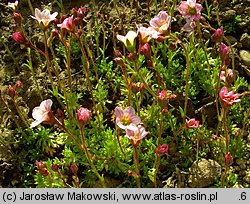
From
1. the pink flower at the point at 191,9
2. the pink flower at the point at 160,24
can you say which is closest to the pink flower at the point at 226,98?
the pink flower at the point at 160,24

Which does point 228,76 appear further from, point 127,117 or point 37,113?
point 37,113

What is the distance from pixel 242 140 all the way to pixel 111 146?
923 millimetres

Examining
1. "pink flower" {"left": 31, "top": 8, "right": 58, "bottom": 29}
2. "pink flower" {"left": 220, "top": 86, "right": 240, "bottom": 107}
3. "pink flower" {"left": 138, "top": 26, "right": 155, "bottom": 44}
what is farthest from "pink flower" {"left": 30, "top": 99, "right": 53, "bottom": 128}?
"pink flower" {"left": 220, "top": 86, "right": 240, "bottom": 107}

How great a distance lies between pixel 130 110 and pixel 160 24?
635mm

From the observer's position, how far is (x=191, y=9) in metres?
3.03

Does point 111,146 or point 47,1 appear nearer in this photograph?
point 111,146

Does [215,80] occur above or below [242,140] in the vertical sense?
above

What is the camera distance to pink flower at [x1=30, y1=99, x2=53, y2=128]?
2557mm

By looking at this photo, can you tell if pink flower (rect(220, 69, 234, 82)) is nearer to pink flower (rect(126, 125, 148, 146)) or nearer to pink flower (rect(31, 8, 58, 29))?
pink flower (rect(126, 125, 148, 146))

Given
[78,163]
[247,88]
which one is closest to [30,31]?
[78,163]

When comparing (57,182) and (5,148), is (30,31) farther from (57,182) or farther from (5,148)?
(57,182)

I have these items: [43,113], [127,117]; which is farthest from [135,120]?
[43,113]

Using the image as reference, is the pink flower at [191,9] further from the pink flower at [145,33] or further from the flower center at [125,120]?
the flower center at [125,120]

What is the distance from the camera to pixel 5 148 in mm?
3410
